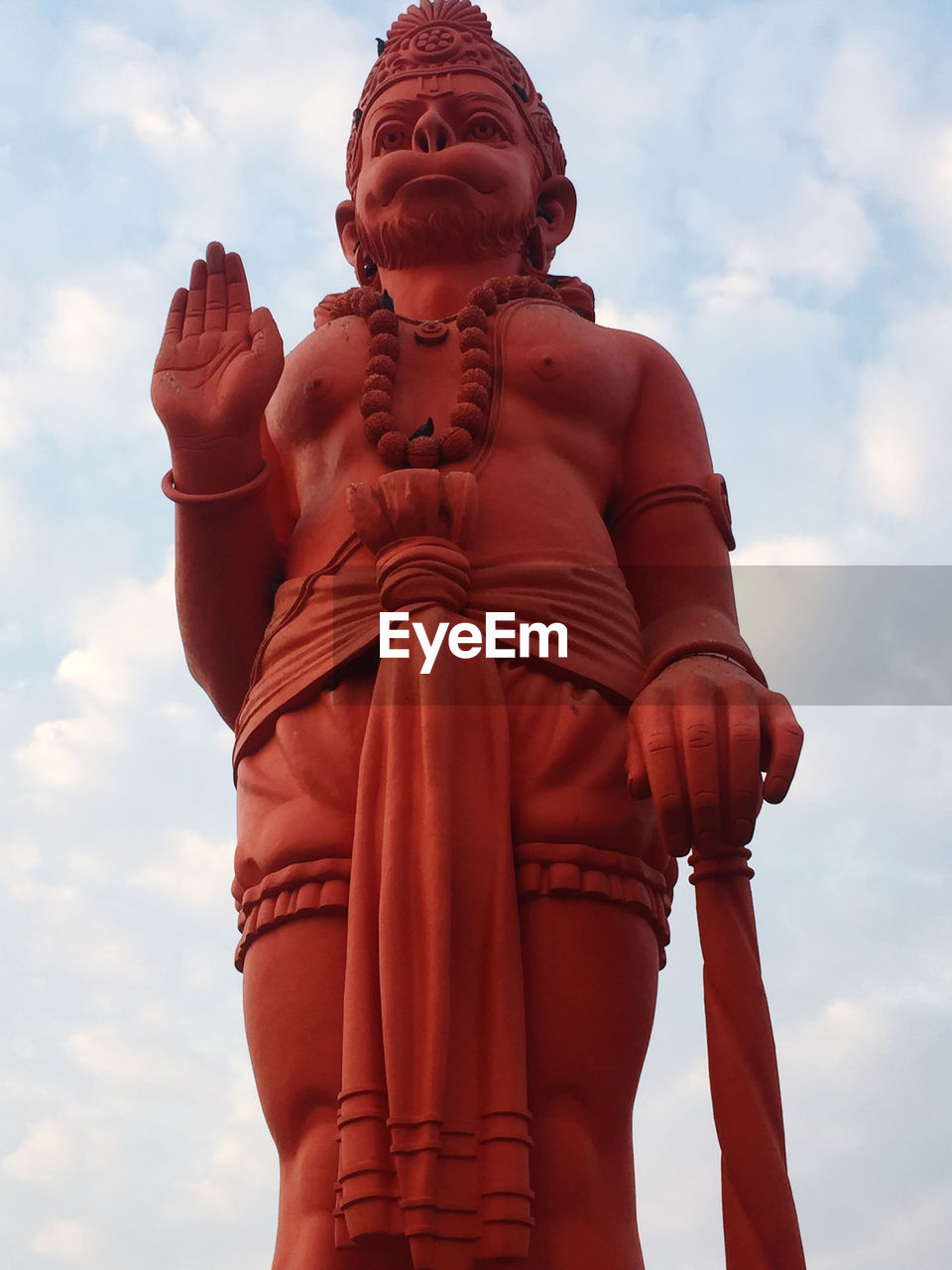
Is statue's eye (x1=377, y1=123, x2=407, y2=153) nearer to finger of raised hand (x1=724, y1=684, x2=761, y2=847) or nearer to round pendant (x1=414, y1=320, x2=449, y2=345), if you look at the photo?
round pendant (x1=414, y1=320, x2=449, y2=345)

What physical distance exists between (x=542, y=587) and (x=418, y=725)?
685mm

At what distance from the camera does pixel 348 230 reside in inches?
294

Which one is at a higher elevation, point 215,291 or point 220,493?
point 215,291

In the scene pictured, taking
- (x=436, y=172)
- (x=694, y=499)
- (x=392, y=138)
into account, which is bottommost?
(x=694, y=499)

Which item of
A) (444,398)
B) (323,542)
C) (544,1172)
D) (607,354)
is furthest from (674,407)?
(544,1172)

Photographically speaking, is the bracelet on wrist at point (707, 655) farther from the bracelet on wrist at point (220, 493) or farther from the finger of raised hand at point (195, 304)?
the finger of raised hand at point (195, 304)

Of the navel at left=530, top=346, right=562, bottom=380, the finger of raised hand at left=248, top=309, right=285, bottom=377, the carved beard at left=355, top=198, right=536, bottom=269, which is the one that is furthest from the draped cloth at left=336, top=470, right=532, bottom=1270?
the carved beard at left=355, top=198, right=536, bottom=269

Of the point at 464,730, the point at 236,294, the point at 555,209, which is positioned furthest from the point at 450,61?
the point at 464,730

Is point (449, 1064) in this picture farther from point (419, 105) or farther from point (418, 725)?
point (419, 105)

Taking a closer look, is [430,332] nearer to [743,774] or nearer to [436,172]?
[436,172]

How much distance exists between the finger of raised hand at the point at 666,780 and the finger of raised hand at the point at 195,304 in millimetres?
2113

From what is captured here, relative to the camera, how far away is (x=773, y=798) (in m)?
5.05

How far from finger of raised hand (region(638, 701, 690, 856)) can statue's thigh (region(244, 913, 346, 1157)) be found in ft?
3.22

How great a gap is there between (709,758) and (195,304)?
2.46m
